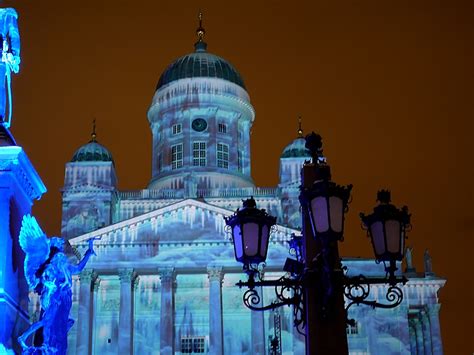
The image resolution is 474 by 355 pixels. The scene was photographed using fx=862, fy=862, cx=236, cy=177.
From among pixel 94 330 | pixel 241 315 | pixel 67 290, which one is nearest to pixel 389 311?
pixel 241 315

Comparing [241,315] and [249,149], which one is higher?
[249,149]

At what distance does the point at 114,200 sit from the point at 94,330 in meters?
10.4

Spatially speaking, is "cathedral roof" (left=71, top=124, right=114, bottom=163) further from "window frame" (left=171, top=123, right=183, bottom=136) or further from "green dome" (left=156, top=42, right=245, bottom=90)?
"green dome" (left=156, top=42, right=245, bottom=90)

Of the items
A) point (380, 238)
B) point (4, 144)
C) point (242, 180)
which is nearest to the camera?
point (380, 238)

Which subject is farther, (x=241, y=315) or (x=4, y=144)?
(x=241, y=315)

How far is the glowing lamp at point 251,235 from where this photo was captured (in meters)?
11.1

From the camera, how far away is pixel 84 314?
4875 cm

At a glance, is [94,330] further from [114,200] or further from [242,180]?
[242,180]

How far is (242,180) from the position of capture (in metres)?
63.2

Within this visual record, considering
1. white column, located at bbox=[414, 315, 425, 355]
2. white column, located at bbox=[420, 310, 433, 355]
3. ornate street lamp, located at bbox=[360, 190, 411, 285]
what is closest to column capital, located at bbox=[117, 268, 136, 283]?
white column, located at bbox=[420, 310, 433, 355]

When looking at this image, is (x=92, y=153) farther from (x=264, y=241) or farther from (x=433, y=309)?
(x=264, y=241)

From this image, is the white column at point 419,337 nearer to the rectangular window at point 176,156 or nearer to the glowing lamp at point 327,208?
the rectangular window at point 176,156

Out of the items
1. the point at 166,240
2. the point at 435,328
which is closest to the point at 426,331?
the point at 435,328

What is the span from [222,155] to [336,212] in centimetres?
5379
